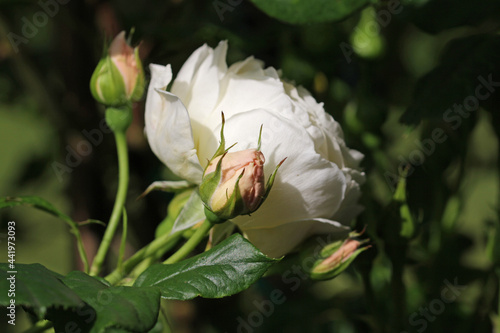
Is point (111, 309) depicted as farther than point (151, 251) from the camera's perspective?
No

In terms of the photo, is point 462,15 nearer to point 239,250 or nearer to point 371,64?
point 371,64

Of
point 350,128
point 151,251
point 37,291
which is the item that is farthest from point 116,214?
point 350,128

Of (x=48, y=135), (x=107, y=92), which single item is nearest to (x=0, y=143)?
(x=48, y=135)

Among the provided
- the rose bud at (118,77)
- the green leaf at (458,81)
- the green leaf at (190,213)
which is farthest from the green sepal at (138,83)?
the green leaf at (458,81)

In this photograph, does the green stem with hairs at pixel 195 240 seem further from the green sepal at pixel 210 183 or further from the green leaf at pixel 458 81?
the green leaf at pixel 458 81

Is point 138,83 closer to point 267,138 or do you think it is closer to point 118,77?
point 118,77

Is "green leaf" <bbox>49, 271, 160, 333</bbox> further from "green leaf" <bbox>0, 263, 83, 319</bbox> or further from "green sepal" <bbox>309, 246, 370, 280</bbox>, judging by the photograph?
"green sepal" <bbox>309, 246, 370, 280</bbox>
